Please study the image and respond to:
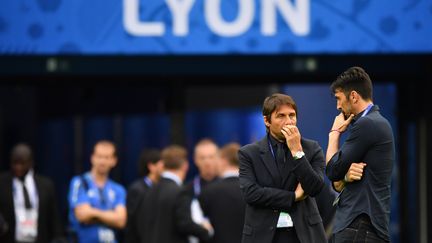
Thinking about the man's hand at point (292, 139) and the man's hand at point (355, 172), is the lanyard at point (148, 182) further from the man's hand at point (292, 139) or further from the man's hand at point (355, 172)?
the man's hand at point (355, 172)

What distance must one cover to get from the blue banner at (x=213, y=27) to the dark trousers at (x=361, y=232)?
581cm

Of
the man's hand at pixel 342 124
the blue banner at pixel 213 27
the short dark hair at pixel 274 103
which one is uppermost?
the blue banner at pixel 213 27

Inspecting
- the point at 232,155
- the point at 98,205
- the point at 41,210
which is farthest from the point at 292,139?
the point at 41,210

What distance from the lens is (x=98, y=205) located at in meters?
11.5

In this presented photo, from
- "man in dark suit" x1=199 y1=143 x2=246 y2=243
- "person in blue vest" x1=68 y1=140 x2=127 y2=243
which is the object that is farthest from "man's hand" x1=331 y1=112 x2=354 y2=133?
"person in blue vest" x1=68 y1=140 x2=127 y2=243

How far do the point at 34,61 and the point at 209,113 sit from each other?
251cm

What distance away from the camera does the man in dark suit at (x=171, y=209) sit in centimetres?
1027

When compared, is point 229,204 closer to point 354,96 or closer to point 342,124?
point 342,124

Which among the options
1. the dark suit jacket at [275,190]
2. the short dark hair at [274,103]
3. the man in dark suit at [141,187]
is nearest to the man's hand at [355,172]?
the dark suit jacket at [275,190]

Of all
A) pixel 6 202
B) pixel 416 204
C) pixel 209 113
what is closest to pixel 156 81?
pixel 209 113

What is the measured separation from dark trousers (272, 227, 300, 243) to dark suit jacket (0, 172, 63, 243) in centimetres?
529

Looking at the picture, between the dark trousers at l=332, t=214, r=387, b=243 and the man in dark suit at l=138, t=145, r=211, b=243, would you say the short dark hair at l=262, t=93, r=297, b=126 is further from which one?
the man in dark suit at l=138, t=145, r=211, b=243

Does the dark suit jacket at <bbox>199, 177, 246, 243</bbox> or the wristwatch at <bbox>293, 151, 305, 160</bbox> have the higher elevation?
the wristwatch at <bbox>293, 151, 305, 160</bbox>

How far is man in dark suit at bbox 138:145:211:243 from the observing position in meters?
10.3
